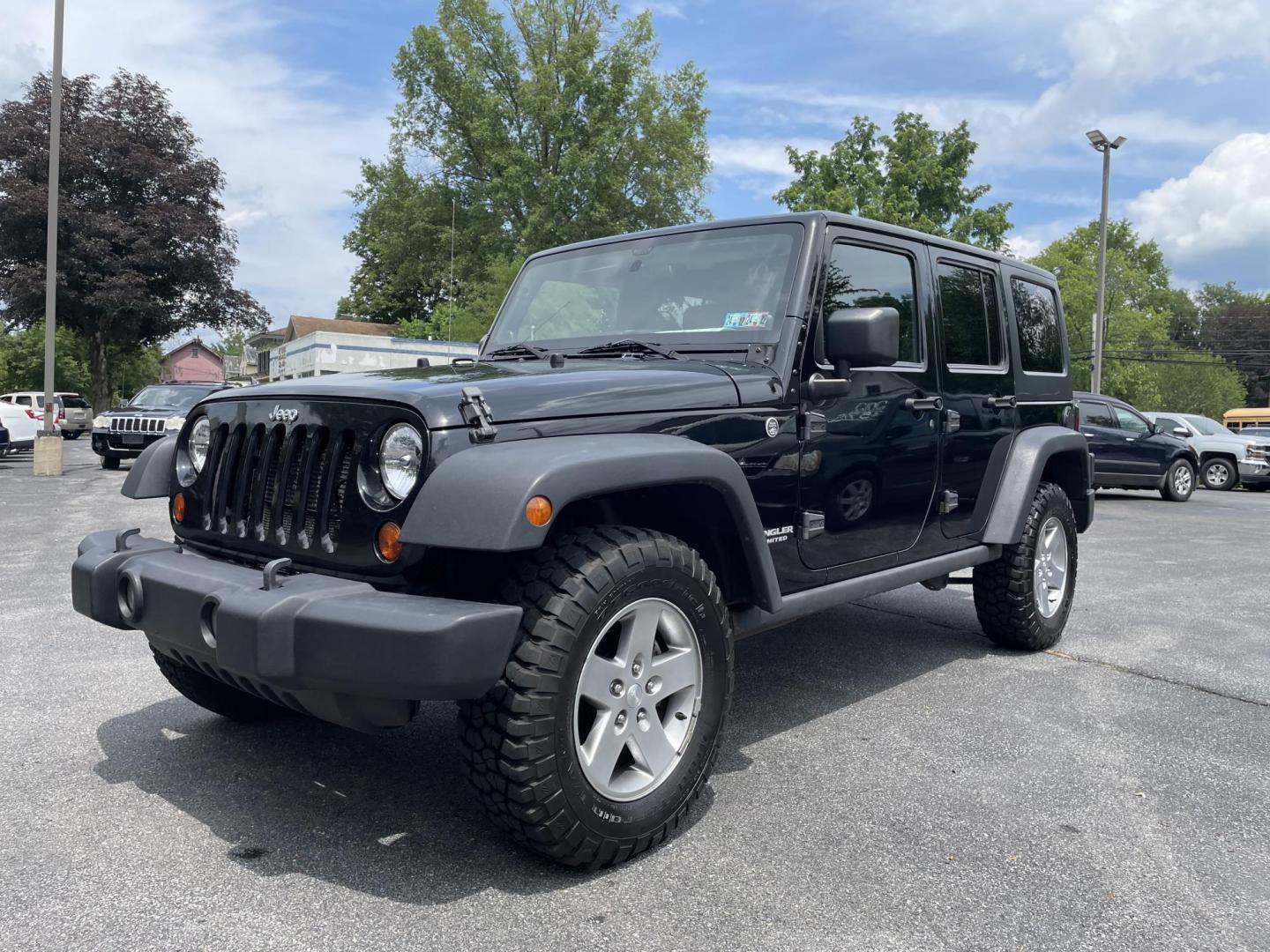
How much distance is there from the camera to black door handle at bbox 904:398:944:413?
4.04m

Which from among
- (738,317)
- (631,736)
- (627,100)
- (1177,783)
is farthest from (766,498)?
(627,100)

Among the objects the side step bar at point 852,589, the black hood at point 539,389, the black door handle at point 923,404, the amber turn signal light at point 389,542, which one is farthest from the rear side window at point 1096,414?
the amber turn signal light at point 389,542

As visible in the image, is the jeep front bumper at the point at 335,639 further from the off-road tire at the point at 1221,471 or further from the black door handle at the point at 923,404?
the off-road tire at the point at 1221,471

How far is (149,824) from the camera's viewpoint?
118 inches

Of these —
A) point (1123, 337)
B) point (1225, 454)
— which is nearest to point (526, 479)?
point (1225, 454)

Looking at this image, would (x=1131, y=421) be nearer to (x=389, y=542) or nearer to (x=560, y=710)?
(x=560, y=710)

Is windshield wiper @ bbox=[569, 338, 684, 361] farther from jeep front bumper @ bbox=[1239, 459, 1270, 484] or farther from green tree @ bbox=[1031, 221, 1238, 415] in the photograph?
green tree @ bbox=[1031, 221, 1238, 415]

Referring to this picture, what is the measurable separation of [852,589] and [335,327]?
58.5 metres

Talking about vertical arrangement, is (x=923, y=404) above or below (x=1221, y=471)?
above

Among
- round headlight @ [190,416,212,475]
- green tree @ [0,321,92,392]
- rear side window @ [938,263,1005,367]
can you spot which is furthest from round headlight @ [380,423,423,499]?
green tree @ [0,321,92,392]

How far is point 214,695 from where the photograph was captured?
377 cm

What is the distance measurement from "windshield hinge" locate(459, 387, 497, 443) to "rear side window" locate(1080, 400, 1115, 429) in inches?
584

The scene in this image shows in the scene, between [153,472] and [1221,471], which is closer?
[153,472]

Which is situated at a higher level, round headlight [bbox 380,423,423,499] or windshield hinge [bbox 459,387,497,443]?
windshield hinge [bbox 459,387,497,443]
